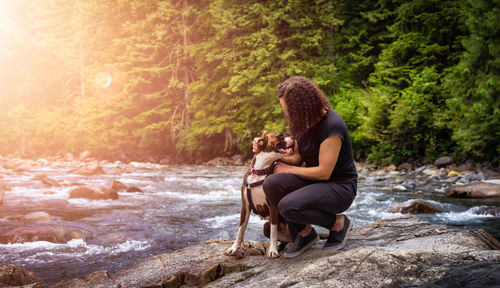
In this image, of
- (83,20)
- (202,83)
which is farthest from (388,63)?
(83,20)

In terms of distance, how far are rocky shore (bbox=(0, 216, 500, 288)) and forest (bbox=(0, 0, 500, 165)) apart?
10.1m

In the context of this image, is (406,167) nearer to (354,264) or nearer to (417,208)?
(417,208)

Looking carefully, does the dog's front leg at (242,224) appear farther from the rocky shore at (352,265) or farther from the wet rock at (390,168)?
the wet rock at (390,168)

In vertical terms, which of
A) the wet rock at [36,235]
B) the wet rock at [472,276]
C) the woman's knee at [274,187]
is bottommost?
the wet rock at [36,235]

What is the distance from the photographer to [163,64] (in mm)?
26203

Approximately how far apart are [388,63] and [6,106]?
119 feet

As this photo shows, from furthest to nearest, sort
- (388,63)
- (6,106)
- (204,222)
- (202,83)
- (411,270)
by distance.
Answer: (6,106), (202,83), (388,63), (204,222), (411,270)

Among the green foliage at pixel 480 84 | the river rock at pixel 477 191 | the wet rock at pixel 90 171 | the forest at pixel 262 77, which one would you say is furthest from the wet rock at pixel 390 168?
the wet rock at pixel 90 171

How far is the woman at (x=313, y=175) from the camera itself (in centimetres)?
272

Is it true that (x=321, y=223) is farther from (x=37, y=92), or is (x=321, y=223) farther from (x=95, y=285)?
(x=37, y=92)

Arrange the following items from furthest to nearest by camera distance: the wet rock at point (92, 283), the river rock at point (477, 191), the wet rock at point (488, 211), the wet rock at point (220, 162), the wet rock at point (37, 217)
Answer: the wet rock at point (220, 162)
the river rock at point (477, 191)
the wet rock at point (488, 211)
the wet rock at point (37, 217)
the wet rock at point (92, 283)

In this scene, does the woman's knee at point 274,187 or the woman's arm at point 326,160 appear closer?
the woman's arm at point 326,160

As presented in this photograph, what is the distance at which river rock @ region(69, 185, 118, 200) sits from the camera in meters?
8.46

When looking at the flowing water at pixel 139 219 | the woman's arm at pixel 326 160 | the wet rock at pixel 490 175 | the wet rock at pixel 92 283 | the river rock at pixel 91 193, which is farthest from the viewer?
the wet rock at pixel 490 175
